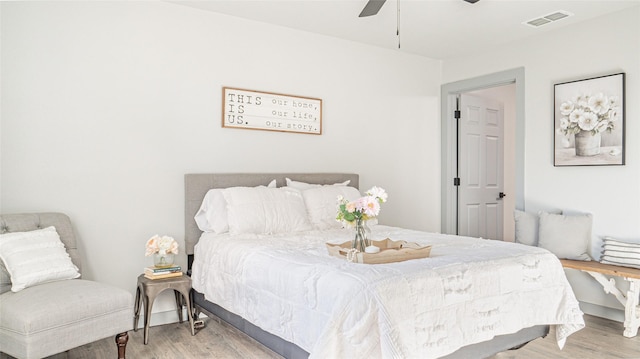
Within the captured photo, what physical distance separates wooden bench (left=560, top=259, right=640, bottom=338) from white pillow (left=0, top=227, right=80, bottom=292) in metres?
3.72

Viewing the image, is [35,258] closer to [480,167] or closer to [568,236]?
[568,236]

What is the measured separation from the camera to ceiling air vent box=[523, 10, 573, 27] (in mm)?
3891

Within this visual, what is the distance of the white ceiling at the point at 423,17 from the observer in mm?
3680

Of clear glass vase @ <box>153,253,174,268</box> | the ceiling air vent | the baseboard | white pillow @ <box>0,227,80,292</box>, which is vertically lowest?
the baseboard

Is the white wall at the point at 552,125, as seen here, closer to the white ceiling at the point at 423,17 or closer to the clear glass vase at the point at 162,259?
the white ceiling at the point at 423,17

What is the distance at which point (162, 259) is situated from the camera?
131 inches

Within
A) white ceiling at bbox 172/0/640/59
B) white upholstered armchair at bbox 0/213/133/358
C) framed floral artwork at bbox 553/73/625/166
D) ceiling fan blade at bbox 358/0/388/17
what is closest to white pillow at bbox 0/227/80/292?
white upholstered armchair at bbox 0/213/133/358

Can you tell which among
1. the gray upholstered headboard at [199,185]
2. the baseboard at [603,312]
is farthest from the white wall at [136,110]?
the baseboard at [603,312]

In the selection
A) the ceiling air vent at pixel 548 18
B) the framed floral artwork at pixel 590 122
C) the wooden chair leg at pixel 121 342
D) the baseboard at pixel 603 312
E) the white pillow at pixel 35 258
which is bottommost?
the baseboard at pixel 603 312

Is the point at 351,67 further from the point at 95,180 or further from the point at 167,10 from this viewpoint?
the point at 95,180

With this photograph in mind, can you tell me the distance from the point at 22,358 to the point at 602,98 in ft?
14.8

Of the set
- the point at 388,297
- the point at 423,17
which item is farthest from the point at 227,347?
the point at 423,17

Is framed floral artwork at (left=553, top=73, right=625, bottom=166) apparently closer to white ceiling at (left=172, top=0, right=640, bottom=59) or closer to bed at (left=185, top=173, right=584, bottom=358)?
white ceiling at (left=172, top=0, right=640, bottom=59)

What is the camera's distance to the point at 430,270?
7.43 feet
